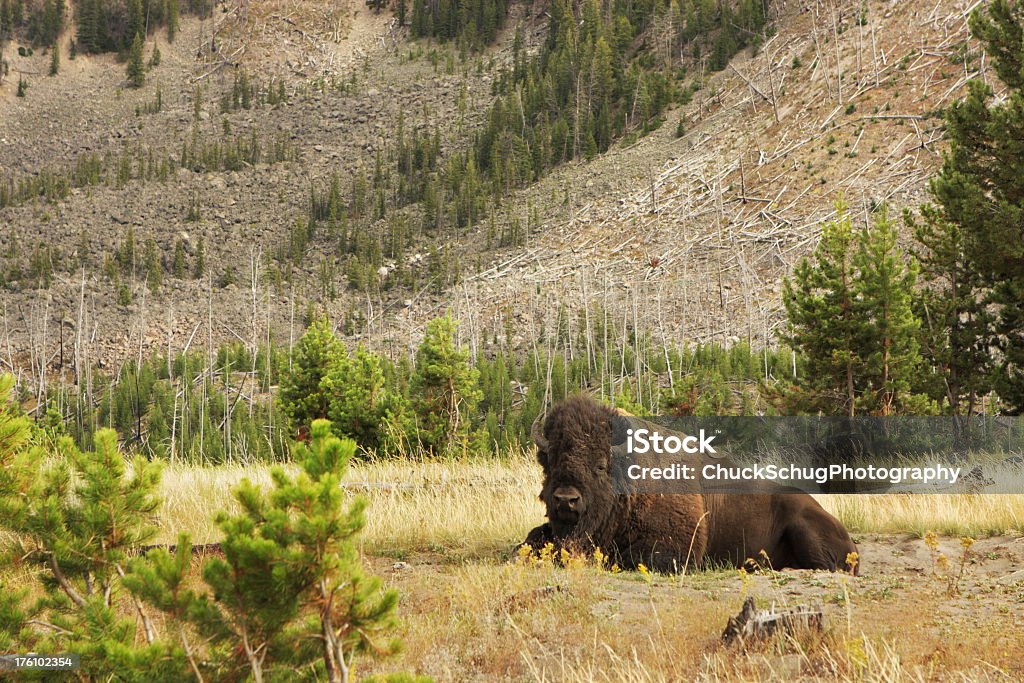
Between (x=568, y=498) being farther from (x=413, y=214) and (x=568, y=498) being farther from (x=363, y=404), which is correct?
(x=413, y=214)

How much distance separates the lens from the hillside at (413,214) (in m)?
47.7

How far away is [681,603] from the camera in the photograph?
16.3ft

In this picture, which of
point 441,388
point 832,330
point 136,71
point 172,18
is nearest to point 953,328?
point 832,330

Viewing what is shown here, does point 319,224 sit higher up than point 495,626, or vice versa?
point 319,224

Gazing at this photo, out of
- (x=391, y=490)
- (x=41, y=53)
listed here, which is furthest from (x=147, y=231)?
(x=391, y=490)

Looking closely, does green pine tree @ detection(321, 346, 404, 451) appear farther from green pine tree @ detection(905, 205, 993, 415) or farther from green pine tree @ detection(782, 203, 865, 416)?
green pine tree @ detection(905, 205, 993, 415)

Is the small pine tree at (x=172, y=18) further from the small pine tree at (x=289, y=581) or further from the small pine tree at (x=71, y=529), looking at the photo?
the small pine tree at (x=289, y=581)

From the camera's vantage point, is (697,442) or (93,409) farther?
(93,409)

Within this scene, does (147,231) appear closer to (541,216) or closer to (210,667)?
(541,216)

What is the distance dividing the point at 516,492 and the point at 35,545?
18.0 feet

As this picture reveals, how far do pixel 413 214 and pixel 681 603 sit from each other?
6742 centimetres

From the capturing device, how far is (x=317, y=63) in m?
95.8

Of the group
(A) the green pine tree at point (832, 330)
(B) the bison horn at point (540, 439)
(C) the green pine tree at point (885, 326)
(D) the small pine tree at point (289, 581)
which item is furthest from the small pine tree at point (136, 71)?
(D) the small pine tree at point (289, 581)

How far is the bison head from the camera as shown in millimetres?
5914
